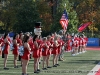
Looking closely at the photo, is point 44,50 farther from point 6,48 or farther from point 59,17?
point 59,17

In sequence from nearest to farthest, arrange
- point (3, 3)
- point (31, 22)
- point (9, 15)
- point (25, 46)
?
point (25, 46), point (31, 22), point (9, 15), point (3, 3)

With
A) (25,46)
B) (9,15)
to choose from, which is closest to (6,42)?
(25,46)

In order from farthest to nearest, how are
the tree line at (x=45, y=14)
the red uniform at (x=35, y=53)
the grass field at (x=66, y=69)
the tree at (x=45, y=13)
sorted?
the tree at (x=45, y=13), the tree line at (x=45, y=14), the grass field at (x=66, y=69), the red uniform at (x=35, y=53)

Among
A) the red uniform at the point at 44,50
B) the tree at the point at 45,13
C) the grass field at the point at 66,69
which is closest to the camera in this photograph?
the grass field at the point at 66,69

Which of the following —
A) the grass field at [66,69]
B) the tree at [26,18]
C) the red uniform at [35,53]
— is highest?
the tree at [26,18]

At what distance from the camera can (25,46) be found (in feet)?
52.5

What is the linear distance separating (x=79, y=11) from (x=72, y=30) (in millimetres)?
15909

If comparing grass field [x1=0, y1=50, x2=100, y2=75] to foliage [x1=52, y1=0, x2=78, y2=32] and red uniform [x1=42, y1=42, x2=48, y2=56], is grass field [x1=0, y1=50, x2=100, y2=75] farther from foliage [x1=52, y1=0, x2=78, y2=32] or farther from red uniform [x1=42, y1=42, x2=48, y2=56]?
foliage [x1=52, y1=0, x2=78, y2=32]

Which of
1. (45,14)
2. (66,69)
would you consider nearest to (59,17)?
(45,14)

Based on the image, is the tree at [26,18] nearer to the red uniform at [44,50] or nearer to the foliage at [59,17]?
the foliage at [59,17]

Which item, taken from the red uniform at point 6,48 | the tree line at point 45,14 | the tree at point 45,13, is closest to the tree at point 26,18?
the tree line at point 45,14

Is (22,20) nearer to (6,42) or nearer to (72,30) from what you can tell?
(72,30)

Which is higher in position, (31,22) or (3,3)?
(3,3)

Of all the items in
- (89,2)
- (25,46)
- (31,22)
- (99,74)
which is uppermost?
(89,2)
